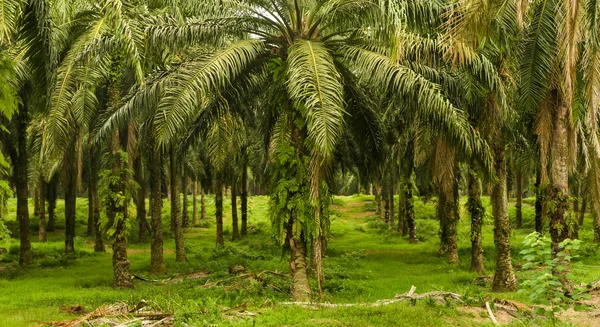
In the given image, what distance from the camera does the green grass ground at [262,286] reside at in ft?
33.2

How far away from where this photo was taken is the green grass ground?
1011cm

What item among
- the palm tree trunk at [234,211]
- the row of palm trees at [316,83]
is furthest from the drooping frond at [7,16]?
the palm tree trunk at [234,211]

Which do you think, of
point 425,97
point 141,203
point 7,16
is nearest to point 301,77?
point 425,97

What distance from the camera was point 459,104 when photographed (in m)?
14.7

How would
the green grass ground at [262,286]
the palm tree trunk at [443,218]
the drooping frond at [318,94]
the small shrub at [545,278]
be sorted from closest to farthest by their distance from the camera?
1. the small shrub at [545,278]
2. the green grass ground at [262,286]
3. the drooping frond at [318,94]
4. the palm tree trunk at [443,218]

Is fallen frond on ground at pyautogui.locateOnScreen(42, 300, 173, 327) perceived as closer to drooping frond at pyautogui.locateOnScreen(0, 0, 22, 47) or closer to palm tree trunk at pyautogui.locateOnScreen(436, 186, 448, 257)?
drooping frond at pyautogui.locateOnScreen(0, 0, 22, 47)

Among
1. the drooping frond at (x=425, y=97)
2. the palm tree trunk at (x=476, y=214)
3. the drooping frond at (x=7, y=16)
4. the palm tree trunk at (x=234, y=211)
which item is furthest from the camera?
the palm tree trunk at (x=234, y=211)

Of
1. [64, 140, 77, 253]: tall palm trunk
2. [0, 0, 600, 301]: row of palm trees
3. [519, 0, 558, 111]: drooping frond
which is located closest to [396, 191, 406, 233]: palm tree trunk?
[0, 0, 600, 301]: row of palm trees

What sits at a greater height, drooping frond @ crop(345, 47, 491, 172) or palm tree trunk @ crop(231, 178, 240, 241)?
drooping frond @ crop(345, 47, 491, 172)

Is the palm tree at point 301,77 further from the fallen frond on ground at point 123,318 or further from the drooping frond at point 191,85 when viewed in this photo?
the fallen frond on ground at point 123,318

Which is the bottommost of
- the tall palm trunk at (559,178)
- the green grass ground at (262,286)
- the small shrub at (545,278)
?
the green grass ground at (262,286)

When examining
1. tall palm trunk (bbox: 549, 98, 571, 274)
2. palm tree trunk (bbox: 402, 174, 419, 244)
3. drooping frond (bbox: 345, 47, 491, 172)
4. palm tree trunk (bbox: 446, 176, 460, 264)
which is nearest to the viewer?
drooping frond (bbox: 345, 47, 491, 172)

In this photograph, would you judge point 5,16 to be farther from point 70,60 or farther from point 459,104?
point 459,104

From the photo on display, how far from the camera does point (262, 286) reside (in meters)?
15.2
